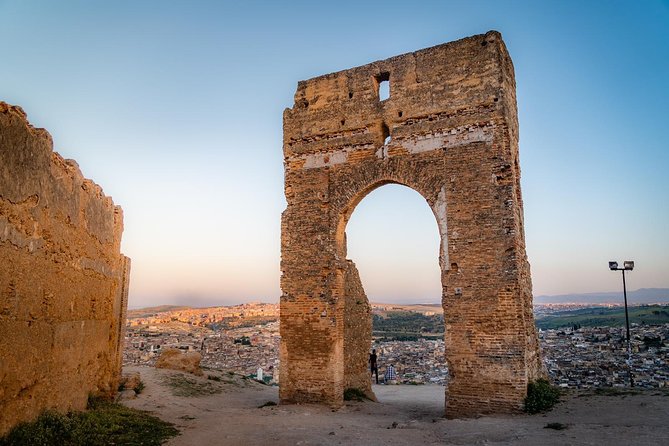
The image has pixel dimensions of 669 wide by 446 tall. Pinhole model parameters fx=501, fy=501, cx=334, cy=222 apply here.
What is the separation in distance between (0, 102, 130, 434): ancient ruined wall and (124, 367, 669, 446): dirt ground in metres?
1.84

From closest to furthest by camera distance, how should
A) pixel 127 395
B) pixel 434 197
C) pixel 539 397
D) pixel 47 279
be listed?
pixel 47 279 → pixel 539 397 → pixel 434 197 → pixel 127 395

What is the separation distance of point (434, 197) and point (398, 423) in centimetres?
454

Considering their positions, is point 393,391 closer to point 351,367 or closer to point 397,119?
point 351,367

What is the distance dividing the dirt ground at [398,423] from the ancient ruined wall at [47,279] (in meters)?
1.84

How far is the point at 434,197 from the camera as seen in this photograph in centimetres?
1059

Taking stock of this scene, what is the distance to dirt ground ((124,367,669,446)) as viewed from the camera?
7.10 metres

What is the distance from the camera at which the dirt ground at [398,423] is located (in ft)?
23.3

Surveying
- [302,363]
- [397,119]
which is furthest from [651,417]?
[397,119]

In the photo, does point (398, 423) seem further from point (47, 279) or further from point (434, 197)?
point (47, 279)

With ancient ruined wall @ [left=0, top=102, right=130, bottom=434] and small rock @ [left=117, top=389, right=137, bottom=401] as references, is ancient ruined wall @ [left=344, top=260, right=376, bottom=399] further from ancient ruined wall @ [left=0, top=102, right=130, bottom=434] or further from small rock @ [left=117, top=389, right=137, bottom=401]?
ancient ruined wall @ [left=0, top=102, right=130, bottom=434]

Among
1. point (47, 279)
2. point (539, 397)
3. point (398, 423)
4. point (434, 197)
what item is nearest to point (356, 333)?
point (398, 423)

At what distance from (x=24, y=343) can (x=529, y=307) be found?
358 inches

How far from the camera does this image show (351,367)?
12891 mm

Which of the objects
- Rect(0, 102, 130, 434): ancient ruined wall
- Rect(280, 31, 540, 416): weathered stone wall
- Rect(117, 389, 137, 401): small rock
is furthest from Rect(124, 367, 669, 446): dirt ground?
Rect(0, 102, 130, 434): ancient ruined wall
